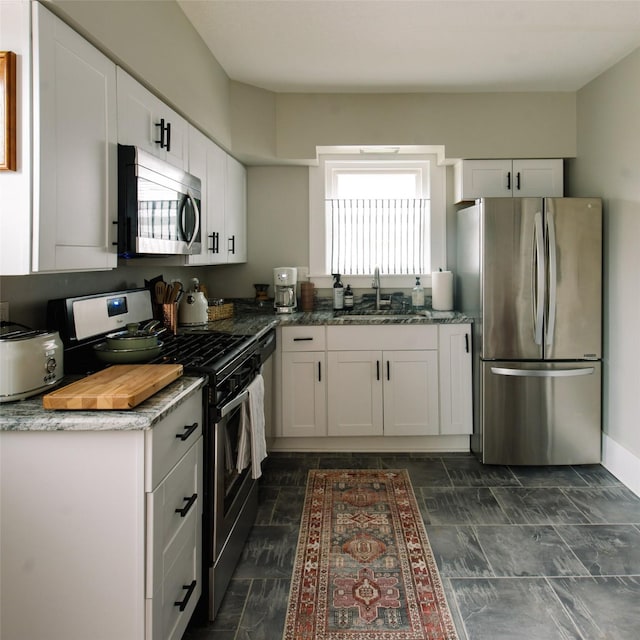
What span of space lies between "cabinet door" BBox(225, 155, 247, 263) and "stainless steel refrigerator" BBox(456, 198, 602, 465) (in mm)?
1623

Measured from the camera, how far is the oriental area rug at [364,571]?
1.96 metres

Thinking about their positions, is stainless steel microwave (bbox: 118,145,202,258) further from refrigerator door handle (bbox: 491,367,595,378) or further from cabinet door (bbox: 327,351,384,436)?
refrigerator door handle (bbox: 491,367,595,378)

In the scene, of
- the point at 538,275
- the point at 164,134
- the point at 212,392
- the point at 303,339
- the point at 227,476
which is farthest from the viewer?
the point at 303,339

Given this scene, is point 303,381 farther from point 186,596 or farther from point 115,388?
point 115,388

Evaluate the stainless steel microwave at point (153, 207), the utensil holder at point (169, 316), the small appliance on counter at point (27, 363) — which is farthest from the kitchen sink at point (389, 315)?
the small appliance on counter at point (27, 363)

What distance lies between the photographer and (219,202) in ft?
11.4

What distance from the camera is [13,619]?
1.41 meters

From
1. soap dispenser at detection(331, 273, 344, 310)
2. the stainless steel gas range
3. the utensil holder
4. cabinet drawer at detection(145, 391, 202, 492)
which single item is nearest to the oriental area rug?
the stainless steel gas range

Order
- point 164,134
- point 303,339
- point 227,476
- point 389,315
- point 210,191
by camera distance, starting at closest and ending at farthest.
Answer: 1. point 227,476
2. point 164,134
3. point 210,191
4. point 303,339
5. point 389,315

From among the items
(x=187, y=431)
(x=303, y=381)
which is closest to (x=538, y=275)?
(x=303, y=381)

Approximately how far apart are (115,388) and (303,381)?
2261 millimetres

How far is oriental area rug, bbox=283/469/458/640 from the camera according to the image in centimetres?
196

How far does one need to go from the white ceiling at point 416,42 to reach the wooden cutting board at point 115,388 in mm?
1837

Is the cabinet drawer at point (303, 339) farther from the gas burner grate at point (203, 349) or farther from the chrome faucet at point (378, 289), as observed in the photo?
the gas burner grate at point (203, 349)
